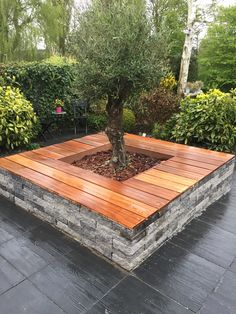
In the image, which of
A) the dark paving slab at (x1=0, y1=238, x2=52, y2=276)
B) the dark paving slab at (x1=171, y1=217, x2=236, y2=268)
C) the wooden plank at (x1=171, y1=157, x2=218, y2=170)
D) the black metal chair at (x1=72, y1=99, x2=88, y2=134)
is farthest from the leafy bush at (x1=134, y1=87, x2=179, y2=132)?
the dark paving slab at (x1=0, y1=238, x2=52, y2=276)

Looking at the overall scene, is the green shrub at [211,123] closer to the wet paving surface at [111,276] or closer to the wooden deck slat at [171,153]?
the wooden deck slat at [171,153]

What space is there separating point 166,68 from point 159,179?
1.16 metres

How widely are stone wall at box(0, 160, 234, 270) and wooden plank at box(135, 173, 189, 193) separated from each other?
0.19ft

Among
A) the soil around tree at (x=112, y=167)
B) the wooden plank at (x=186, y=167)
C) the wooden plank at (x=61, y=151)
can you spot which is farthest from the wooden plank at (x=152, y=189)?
the wooden plank at (x=61, y=151)

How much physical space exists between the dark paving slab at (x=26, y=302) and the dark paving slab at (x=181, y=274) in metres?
0.62

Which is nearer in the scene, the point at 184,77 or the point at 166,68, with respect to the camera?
the point at 166,68

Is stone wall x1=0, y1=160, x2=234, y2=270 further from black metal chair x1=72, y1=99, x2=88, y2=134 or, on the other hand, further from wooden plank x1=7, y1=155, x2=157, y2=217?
black metal chair x1=72, y1=99, x2=88, y2=134

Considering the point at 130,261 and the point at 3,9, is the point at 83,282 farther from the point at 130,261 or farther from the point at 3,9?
the point at 3,9

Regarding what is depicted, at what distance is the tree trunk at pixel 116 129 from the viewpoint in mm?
2922

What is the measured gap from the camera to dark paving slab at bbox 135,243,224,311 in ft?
5.70

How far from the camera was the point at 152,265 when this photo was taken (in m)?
2.00

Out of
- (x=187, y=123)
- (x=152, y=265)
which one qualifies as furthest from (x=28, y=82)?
(x=152, y=265)

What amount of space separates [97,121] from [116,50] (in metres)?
3.40

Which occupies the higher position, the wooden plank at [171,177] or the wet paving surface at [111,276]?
the wooden plank at [171,177]
